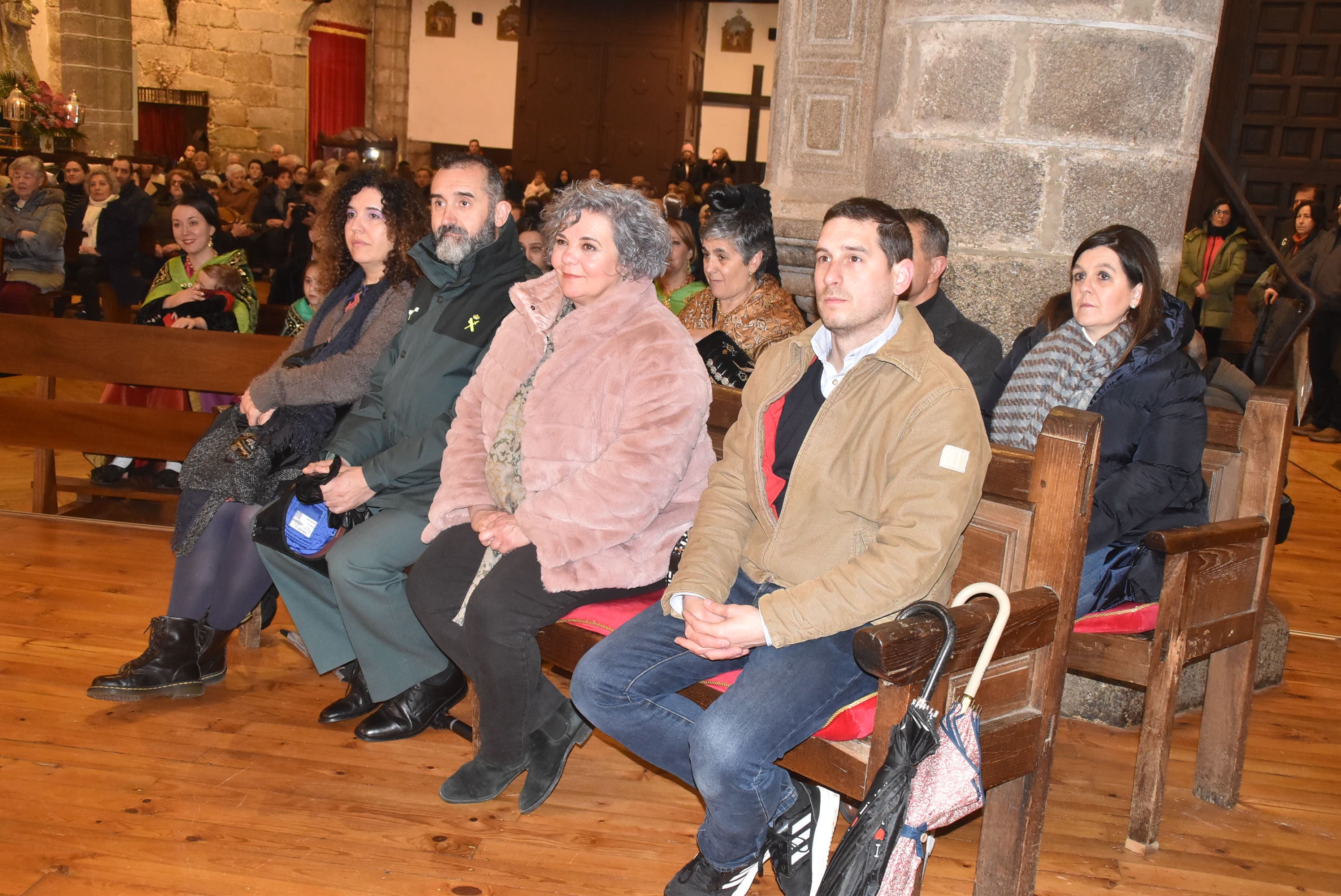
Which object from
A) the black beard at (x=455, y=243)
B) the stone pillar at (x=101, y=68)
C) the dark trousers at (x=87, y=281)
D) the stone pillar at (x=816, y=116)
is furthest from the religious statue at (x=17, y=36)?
the black beard at (x=455, y=243)


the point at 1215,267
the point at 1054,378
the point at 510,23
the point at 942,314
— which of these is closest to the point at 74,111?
the point at 510,23

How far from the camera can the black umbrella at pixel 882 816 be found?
163cm

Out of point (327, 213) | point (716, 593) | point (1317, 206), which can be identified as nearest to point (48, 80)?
point (327, 213)

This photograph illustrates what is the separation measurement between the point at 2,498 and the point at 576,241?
3212 mm

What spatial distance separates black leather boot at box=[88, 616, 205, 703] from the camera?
288 cm

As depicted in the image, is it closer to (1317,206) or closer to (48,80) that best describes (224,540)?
(1317,206)

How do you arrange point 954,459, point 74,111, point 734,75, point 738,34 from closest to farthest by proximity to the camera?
point 954,459 < point 74,111 < point 738,34 < point 734,75

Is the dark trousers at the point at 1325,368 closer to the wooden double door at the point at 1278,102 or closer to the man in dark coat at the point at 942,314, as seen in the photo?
the wooden double door at the point at 1278,102

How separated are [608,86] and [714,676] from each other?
17139 mm

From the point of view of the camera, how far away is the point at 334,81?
18.1 m

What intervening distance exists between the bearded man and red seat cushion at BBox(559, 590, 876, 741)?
22.2 inches

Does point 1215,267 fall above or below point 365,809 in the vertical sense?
above

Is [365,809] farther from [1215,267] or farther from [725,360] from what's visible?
[1215,267]

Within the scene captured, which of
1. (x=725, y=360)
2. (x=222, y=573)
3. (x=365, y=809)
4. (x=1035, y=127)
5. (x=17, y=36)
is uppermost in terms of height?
(x=17, y=36)
